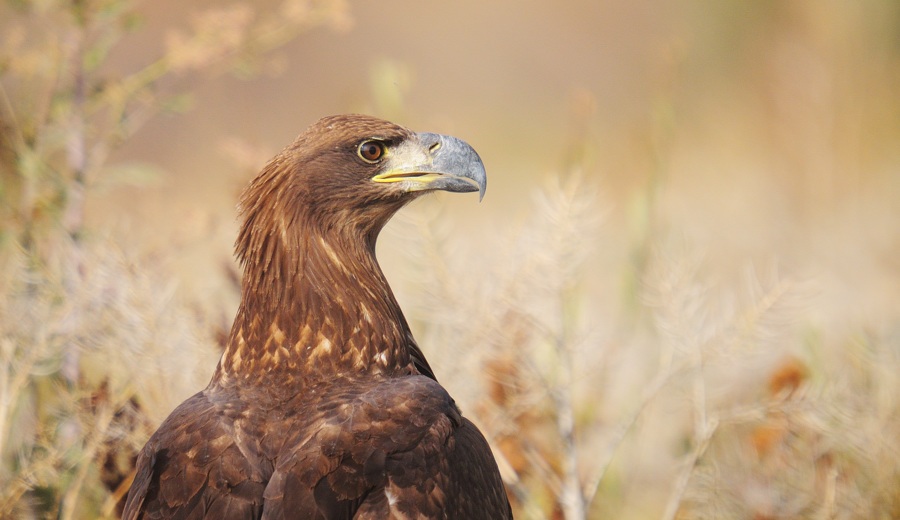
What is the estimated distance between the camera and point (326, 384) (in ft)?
11.3

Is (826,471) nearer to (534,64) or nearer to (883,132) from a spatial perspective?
(883,132)

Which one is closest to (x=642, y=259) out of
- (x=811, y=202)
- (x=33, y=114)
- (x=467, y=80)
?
(x=33, y=114)

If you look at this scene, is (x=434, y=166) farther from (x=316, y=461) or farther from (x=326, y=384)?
(x=316, y=461)

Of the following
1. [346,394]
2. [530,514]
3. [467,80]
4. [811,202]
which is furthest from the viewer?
[467,80]

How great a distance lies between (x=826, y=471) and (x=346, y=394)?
293 centimetres

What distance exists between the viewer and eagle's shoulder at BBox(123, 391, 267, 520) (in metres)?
2.99

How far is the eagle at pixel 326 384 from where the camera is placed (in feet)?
9.94

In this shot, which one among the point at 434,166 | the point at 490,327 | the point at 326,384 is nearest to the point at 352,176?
the point at 434,166

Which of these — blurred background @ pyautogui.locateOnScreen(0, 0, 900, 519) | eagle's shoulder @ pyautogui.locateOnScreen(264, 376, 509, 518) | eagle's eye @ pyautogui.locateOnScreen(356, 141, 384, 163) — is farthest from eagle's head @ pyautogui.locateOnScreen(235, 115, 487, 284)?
blurred background @ pyautogui.locateOnScreen(0, 0, 900, 519)

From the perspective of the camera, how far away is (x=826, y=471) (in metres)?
5.39

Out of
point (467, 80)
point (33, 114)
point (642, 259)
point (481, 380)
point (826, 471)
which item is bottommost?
point (826, 471)

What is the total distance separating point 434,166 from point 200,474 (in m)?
1.31

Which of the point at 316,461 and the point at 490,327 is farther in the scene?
the point at 490,327

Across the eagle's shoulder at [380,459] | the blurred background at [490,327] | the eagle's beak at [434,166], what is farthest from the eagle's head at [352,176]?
the blurred background at [490,327]
